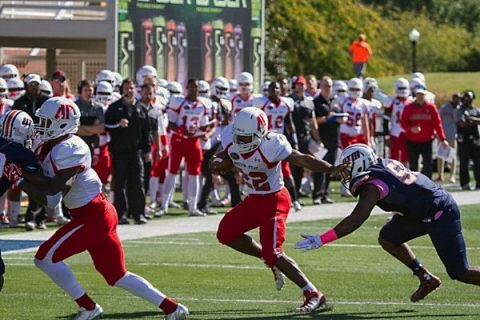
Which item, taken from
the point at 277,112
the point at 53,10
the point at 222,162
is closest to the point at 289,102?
the point at 277,112

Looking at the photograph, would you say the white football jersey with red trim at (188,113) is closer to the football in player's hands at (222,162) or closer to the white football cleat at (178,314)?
the football in player's hands at (222,162)

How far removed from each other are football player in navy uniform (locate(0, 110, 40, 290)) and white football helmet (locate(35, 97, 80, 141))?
0.52ft

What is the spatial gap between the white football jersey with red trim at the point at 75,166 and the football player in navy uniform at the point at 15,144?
4.7 inches

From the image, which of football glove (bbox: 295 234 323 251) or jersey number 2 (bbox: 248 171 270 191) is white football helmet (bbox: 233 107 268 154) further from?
football glove (bbox: 295 234 323 251)

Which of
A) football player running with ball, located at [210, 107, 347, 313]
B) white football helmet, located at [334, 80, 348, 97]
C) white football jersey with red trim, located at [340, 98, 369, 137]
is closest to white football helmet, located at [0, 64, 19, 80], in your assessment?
white football jersey with red trim, located at [340, 98, 369, 137]

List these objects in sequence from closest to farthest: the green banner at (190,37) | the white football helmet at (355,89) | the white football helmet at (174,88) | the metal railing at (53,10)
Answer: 1. the white football helmet at (174,88)
2. the white football helmet at (355,89)
3. the green banner at (190,37)
4. the metal railing at (53,10)

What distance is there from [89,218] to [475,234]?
7.60 meters

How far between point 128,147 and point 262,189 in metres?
6.66

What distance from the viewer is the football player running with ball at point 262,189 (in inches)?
391

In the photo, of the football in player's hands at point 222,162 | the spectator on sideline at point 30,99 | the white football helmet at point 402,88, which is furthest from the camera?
the white football helmet at point 402,88

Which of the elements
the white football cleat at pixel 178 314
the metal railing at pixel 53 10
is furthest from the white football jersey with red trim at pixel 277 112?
the white football cleat at pixel 178 314

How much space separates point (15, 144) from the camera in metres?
9.13

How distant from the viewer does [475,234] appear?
15648 mm

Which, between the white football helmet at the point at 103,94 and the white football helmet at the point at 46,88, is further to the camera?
the white football helmet at the point at 103,94
